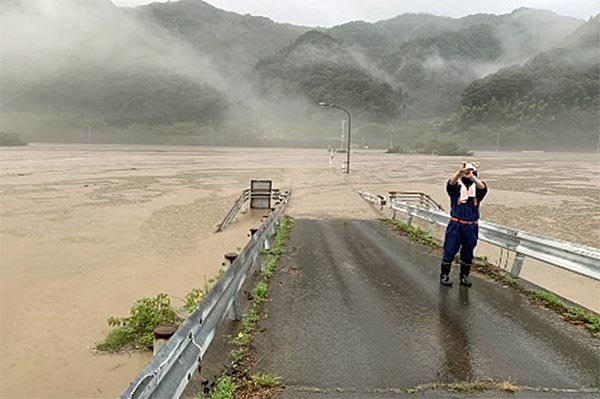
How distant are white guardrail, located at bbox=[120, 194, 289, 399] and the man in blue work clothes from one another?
129 inches

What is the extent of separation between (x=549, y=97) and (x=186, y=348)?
159759 mm

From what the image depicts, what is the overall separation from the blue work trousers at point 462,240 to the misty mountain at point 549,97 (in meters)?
147

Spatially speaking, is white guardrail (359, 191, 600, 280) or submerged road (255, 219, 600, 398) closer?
submerged road (255, 219, 600, 398)

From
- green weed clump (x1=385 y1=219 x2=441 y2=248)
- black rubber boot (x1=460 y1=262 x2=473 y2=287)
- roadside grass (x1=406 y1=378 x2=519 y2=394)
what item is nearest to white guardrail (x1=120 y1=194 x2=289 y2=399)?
roadside grass (x1=406 y1=378 x2=519 y2=394)

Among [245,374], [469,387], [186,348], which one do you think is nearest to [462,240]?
[469,387]

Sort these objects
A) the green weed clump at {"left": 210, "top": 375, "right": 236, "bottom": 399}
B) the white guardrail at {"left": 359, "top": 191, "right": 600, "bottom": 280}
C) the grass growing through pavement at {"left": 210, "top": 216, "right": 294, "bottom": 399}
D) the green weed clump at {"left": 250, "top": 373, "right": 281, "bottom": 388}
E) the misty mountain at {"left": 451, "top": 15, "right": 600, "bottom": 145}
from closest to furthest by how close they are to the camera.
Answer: the green weed clump at {"left": 210, "top": 375, "right": 236, "bottom": 399}
the grass growing through pavement at {"left": 210, "top": 216, "right": 294, "bottom": 399}
the green weed clump at {"left": 250, "top": 373, "right": 281, "bottom": 388}
the white guardrail at {"left": 359, "top": 191, "right": 600, "bottom": 280}
the misty mountain at {"left": 451, "top": 15, "right": 600, "bottom": 145}

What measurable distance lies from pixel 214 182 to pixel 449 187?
116 feet

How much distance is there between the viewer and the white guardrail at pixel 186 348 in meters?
3.07

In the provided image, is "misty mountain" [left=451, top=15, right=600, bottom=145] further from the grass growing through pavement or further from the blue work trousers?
the grass growing through pavement

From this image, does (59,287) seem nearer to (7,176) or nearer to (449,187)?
(449,187)

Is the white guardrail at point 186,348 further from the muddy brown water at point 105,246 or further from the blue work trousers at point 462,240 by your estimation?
the blue work trousers at point 462,240

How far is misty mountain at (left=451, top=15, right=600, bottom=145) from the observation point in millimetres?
138875

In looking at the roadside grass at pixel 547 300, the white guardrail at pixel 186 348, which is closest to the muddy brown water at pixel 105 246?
the white guardrail at pixel 186 348

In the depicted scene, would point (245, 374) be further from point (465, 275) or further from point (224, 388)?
point (465, 275)
